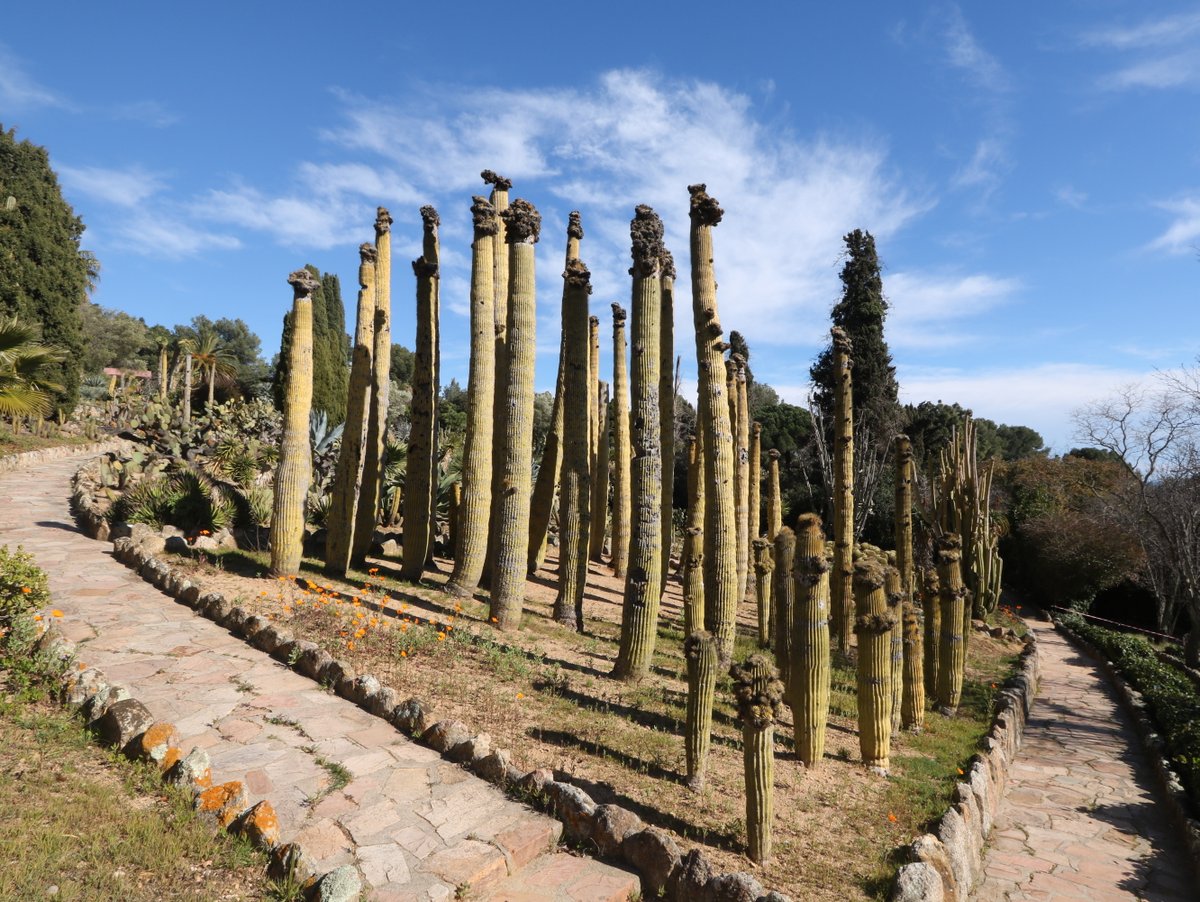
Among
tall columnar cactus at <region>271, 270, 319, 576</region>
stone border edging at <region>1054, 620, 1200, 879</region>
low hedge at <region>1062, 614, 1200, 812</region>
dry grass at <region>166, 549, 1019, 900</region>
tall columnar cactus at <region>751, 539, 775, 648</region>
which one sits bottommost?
stone border edging at <region>1054, 620, 1200, 879</region>

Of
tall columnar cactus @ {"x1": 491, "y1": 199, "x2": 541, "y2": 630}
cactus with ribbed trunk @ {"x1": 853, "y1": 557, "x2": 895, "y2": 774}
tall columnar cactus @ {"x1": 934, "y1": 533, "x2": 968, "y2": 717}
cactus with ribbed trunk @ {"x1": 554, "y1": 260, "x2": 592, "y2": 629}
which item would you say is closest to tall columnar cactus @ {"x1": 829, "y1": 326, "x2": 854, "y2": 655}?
tall columnar cactus @ {"x1": 934, "y1": 533, "x2": 968, "y2": 717}

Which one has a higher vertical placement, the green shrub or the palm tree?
the palm tree

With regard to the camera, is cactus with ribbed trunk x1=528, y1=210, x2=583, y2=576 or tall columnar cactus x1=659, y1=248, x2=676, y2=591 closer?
tall columnar cactus x1=659, y1=248, x2=676, y2=591

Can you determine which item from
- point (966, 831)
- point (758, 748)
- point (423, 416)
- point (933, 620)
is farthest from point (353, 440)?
point (966, 831)

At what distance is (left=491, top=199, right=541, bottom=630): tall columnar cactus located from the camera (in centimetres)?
865

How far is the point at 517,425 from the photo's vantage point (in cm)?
888

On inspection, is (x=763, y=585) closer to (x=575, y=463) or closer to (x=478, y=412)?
(x=575, y=463)

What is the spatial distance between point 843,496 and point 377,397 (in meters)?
7.25

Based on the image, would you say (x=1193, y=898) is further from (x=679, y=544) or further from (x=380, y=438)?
(x=679, y=544)

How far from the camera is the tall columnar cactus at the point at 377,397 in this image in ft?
36.0

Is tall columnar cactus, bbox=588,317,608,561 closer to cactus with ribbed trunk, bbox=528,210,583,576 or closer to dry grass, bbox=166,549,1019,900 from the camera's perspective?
cactus with ribbed trunk, bbox=528,210,583,576

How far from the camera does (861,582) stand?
6.30 meters

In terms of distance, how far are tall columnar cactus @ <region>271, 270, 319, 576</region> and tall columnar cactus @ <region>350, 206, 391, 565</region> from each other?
1.50 metres

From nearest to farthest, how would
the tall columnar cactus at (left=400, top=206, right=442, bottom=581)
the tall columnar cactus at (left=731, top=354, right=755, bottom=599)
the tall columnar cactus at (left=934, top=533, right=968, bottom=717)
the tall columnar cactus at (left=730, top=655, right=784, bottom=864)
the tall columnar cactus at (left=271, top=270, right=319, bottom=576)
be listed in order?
the tall columnar cactus at (left=730, top=655, right=784, bottom=864) < the tall columnar cactus at (left=934, top=533, right=968, bottom=717) < the tall columnar cactus at (left=271, top=270, right=319, bottom=576) < the tall columnar cactus at (left=400, top=206, right=442, bottom=581) < the tall columnar cactus at (left=731, top=354, right=755, bottom=599)
